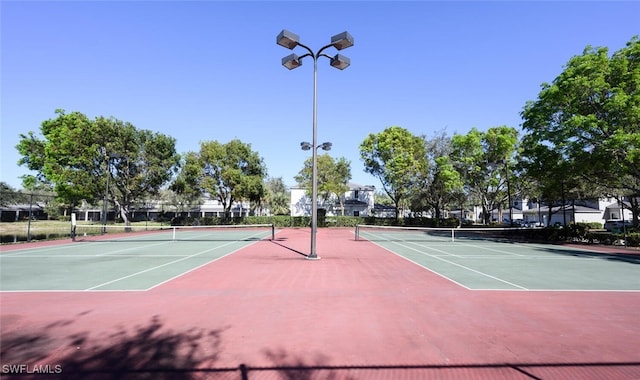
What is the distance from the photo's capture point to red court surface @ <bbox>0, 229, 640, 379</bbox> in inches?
170

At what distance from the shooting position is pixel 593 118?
66.5 ft

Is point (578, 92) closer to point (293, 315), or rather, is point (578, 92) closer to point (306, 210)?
point (293, 315)

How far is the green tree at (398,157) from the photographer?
43219 mm

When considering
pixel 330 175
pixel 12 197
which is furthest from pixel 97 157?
pixel 330 175

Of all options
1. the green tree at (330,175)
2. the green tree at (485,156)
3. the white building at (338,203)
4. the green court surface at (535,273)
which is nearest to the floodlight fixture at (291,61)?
the green court surface at (535,273)

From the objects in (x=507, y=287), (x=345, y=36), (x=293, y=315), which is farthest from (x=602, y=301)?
(x=345, y=36)

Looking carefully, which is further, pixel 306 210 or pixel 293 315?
pixel 306 210

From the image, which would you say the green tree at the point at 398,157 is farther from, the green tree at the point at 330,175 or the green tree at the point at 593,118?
the green tree at the point at 593,118

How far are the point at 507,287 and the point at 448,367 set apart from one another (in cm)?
576

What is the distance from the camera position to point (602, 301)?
25.2 ft

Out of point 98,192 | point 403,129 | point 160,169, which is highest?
point 403,129

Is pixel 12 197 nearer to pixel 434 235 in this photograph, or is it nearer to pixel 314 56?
pixel 314 56

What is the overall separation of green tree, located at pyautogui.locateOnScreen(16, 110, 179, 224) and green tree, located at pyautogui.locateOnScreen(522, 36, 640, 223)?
1627 inches

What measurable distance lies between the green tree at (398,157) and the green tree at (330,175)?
20.8 feet
